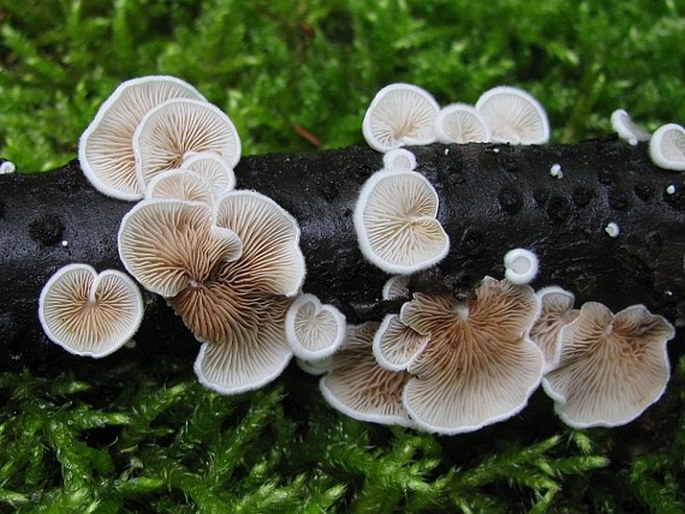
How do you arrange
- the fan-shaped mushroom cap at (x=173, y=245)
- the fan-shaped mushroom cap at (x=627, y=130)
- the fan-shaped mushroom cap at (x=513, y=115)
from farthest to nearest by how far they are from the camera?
the fan-shaped mushroom cap at (x=513, y=115), the fan-shaped mushroom cap at (x=627, y=130), the fan-shaped mushroom cap at (x=173, y=245)

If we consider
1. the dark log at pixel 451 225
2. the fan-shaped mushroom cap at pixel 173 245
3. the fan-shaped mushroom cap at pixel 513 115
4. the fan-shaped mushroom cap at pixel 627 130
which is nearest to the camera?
the fan-shaped mushroom cap at pixel 173 245

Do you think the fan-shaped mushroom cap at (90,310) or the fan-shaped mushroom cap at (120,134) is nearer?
the fan-shaped mushroom cap at (90,310)

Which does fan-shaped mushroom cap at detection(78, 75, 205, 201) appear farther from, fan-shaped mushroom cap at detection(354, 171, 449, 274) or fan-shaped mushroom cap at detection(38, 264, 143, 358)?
fan-shaped mushroom cap at detection(354, 171, 449, 274)

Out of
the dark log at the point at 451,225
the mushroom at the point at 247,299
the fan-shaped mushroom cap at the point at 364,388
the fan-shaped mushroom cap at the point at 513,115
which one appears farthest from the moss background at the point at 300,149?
the fan-shaped mushroom cap at the point at 513,115

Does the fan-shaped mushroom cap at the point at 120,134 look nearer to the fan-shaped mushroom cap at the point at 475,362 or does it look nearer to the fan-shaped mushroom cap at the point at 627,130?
the fan-shaped mushroom cap at the point at 475,362

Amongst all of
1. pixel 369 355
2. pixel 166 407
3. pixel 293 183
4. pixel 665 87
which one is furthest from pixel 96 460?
pixel 665 87

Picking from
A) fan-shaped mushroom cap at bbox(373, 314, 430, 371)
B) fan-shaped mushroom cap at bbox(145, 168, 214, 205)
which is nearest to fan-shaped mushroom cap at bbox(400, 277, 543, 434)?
fan-shaped mushroom cap at bbox(373, 314, 430, 371)
